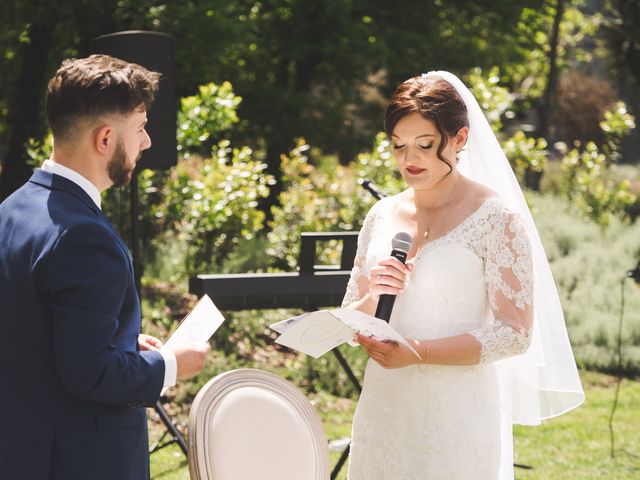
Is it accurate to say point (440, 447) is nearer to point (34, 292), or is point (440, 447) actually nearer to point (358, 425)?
point (358, 425)

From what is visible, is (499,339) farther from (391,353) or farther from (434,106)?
(434,106)

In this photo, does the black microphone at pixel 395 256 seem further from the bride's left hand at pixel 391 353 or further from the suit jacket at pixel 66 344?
the suit jacket at pixel 66 344

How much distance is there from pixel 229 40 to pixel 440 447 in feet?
29.3

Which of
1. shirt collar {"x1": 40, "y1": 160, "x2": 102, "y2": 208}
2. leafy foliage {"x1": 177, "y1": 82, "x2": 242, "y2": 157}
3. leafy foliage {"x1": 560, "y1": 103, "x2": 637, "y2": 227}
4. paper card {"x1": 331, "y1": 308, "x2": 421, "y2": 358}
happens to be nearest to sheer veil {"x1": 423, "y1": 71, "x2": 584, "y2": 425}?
paper card {"x1": 331, "y1": 308, "x2": 421, "y2": 358}

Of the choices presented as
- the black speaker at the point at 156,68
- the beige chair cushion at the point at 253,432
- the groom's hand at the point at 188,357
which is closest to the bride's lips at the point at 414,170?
the beige chair cushion at the point at 253,432

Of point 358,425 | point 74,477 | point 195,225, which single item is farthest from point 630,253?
point 74,477

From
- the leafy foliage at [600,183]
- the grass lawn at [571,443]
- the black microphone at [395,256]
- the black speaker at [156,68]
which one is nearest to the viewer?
the black microphone at [395,256]

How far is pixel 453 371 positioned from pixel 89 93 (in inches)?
57.5

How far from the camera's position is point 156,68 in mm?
5453

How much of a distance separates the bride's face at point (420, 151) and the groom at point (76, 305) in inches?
37.1

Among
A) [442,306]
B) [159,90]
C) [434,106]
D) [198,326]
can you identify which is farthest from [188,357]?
[159,90]

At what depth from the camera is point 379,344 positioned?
8.83 ft

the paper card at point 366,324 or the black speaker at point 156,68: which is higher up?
the black speaker at point 156,68

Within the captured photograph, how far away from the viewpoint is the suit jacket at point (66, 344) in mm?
1955
